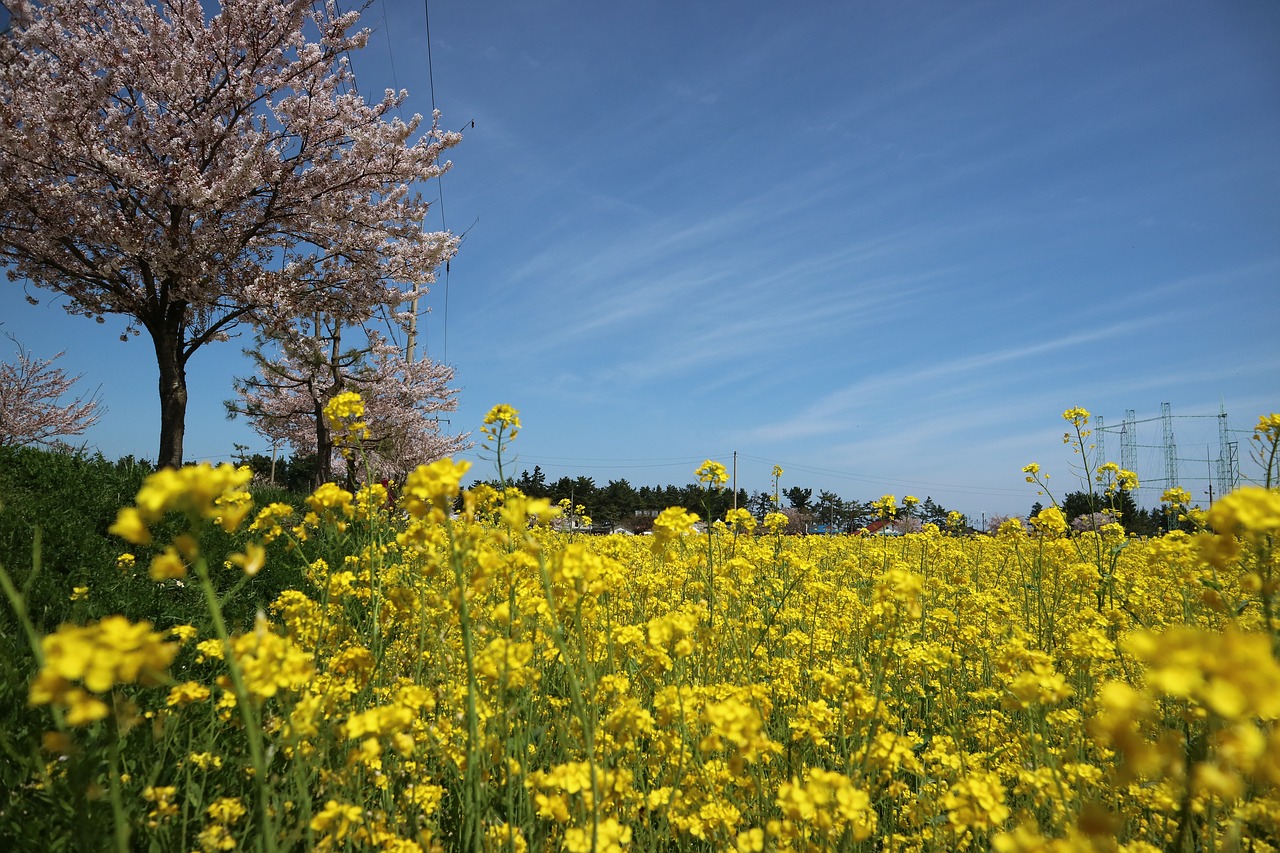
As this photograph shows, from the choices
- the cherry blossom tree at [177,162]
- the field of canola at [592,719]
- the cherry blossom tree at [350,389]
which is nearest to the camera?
the field of canola at [592,719]

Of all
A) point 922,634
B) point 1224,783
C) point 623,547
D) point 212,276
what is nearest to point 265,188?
point 212,276

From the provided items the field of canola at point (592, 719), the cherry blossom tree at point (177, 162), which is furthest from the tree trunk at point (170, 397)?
the field of canola at point (592, 719)

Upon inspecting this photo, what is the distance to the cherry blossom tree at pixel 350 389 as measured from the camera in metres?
12.1

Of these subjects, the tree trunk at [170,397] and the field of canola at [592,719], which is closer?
the field of canola at [592,719]

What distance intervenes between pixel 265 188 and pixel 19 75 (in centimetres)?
266

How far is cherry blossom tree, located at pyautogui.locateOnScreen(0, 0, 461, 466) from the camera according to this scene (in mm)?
7594

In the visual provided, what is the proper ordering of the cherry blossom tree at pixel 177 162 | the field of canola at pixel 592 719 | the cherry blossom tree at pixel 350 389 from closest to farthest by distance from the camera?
the field of canola at pixel 592 719, the cherry blossom tree at pixel 177 162, the cherry blossom tree at pixel 350 389

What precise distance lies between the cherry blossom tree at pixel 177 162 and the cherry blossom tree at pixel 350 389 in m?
2.01

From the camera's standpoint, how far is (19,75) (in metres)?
7.36

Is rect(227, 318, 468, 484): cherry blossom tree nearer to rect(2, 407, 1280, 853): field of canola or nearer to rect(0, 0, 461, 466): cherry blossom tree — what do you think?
rect(0, 0, 461, 466): cherry blossom tree

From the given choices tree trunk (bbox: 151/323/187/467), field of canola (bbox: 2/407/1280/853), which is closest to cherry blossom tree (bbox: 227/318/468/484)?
tree trunk (bbox: 151/323/187/467)

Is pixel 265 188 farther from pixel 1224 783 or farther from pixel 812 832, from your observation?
pixel 1224 783

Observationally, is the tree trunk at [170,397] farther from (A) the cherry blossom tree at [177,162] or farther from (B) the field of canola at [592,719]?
(B) the field of canola at [592,719]

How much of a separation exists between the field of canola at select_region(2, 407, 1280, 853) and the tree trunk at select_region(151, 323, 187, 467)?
18.9ft
